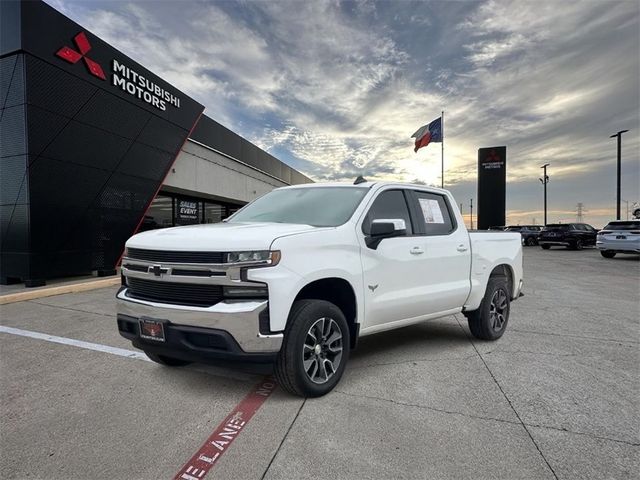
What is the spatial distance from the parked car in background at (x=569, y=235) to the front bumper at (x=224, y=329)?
27.2 m

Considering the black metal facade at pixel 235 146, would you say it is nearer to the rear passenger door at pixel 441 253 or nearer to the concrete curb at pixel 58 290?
the concrete curb at pixel 58 290

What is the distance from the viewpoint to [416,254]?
170 inches

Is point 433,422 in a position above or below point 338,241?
below

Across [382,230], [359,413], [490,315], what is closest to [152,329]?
[359,413]

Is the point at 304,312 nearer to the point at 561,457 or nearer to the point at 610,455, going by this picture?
the point at 561,457

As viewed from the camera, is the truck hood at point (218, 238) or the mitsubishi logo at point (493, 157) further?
the mitsubishi logo at point (493, 157)

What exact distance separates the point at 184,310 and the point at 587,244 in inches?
1166

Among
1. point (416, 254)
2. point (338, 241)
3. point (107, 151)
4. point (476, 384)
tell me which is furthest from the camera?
point (107, 151)

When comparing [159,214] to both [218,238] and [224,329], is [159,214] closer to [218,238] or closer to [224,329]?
[218,238]

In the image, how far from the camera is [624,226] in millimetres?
18312

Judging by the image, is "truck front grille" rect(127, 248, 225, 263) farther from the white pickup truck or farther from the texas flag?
the texas flag

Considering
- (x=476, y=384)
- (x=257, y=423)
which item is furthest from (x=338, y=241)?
(x=476, y=384)

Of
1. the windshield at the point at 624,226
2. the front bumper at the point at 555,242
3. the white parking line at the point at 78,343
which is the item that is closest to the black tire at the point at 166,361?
the white parking line at the point at 78,343

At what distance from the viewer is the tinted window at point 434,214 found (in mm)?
4688
